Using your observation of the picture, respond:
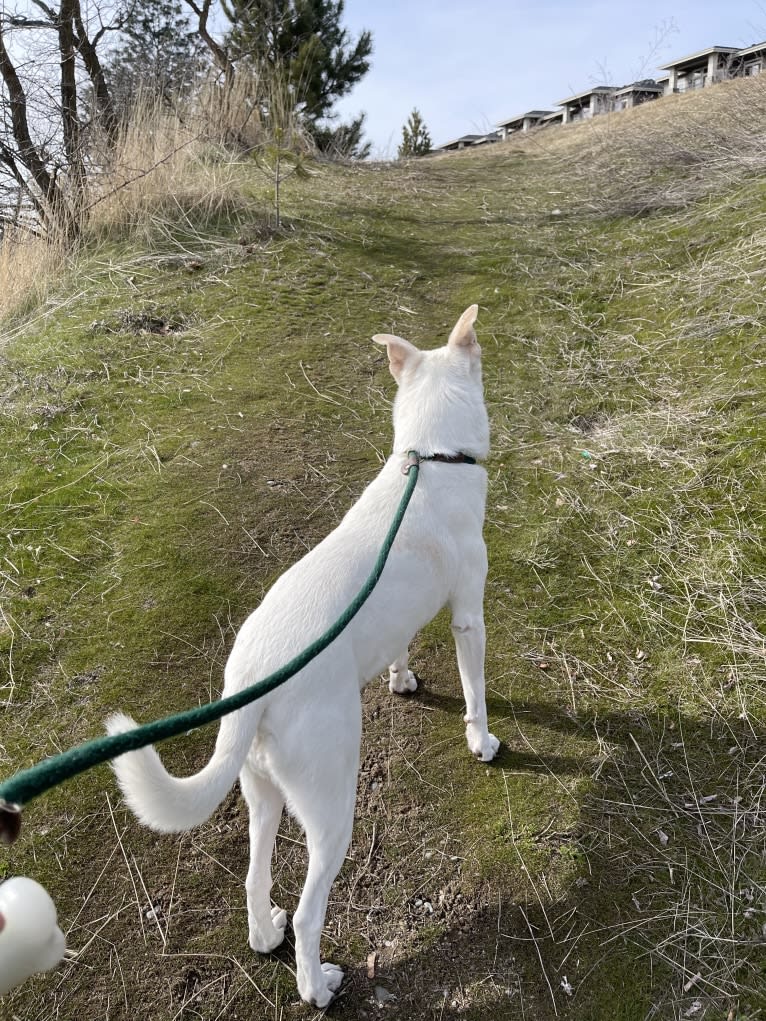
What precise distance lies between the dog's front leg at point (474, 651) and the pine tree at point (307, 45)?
14.7 metres

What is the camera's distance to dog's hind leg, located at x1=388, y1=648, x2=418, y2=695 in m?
2.85

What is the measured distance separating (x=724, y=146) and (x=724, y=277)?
12.4ft

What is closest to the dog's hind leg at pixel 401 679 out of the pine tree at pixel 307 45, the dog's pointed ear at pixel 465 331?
the dog's pointed ear at pixel 465 331

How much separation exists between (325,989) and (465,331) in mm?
2449

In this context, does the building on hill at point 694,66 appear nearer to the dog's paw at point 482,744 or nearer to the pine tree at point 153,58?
Result: the pine tree at point 153,58

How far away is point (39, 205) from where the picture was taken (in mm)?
7262

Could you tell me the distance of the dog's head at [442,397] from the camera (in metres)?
2.66

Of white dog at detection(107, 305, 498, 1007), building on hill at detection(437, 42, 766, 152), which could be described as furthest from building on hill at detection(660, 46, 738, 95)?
white dog at detection(107, 305, 498, 1007)

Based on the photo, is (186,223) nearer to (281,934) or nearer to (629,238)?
(629,238)

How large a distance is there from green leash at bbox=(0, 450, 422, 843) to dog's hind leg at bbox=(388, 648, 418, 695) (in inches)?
38.5

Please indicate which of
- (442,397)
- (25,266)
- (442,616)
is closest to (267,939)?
(442,616)

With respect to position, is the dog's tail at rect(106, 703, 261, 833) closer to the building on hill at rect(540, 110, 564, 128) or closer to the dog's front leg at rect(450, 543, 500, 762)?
the dog's front leg at rect(450, 543, 500, 762)

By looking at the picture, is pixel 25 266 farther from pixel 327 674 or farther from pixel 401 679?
pixel 327 674

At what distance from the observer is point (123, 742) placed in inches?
50.5
